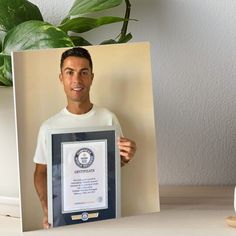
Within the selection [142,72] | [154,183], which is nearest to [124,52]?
[142,72]

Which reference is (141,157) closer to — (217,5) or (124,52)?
(124,52)

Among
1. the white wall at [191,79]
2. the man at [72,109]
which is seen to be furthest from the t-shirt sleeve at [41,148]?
the white wall at [191,79]

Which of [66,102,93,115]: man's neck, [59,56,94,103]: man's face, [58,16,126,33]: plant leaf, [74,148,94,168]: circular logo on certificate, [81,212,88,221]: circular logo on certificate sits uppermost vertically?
[58,16,126,33]: plant leaf

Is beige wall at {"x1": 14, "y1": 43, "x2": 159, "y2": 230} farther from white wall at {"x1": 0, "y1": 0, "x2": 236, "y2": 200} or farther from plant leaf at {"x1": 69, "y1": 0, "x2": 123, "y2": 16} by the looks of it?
white wall at {"x1": 0, "y1": 0, "x2": 236, "y2": 200}

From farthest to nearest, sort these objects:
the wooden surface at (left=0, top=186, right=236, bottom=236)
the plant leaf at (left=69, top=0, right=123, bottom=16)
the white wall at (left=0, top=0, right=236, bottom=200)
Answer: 1. the white wall at (left=0, top=0, right=236, bottom=200)
2. the plant leaf at (left=69, top=0, right=123, bottom=16)
3. the wooden surface at (left=0, top=186, right=236, bottom=236)

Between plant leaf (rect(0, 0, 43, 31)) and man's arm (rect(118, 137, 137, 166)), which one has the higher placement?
plant leaf (rect(0, 0, 43, 31))

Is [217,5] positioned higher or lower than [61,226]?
higher

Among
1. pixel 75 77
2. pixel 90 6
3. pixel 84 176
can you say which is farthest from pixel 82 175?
pixel 90 6

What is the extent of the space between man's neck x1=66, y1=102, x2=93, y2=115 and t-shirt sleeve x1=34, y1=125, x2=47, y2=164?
0.12 ft

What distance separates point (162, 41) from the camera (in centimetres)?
87

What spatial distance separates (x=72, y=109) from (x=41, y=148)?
56 millimetres

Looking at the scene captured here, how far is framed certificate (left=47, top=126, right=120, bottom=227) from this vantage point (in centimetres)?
64

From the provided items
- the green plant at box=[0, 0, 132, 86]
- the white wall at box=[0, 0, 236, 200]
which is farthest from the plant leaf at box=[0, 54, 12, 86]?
the white wall at box=[0, 0, 236, 200]

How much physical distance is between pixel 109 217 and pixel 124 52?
0.20 m
